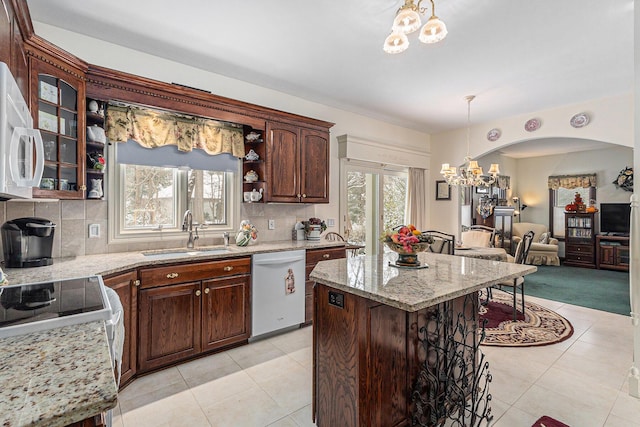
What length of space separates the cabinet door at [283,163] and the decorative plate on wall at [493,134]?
3.28 m

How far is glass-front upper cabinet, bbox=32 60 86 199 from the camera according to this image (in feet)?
6.75

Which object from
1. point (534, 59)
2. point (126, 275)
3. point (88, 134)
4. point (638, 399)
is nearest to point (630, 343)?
point (638, 399)

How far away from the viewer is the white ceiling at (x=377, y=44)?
2.28 m

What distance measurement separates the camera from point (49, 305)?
1.28 meters

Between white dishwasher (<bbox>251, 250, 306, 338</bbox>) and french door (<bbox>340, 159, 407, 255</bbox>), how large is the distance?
1.43m

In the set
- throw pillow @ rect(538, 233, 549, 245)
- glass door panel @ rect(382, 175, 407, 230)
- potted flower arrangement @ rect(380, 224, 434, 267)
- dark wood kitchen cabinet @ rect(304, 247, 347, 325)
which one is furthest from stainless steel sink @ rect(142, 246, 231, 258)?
throw pillow @ rect(538, 233, 549, 245)

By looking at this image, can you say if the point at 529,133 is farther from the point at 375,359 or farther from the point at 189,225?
the point at 189,225

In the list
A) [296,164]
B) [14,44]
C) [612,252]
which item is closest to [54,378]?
[14,44]

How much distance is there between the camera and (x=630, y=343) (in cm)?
302

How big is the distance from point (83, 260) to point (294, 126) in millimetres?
2393

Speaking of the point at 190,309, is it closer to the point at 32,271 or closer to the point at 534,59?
the point at 32,271

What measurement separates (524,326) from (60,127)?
465cm

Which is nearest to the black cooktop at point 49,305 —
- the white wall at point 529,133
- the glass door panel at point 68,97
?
the glass door panel at point 68,97

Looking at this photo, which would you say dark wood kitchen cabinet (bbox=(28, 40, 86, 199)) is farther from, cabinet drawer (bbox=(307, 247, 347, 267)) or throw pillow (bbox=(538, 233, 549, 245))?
throw pillow (bbox=(538, 233, 549, 245))
